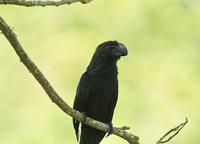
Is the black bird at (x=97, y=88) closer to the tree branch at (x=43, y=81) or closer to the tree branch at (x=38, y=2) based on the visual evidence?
the tree branch at (x=43, y=81)

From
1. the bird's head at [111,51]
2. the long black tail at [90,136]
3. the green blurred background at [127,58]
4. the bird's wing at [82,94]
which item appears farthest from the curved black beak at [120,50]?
the green blurred background at [127,58]

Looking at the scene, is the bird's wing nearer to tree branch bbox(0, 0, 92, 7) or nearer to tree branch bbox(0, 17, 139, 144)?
tree branch bbox(0, 17, 139, 144)

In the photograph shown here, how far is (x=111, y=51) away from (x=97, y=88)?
1.05 feet

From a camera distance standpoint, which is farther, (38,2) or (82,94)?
(82,94)

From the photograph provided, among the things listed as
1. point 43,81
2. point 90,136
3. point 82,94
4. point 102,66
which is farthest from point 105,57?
point 43,81

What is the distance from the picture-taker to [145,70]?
1370 cm

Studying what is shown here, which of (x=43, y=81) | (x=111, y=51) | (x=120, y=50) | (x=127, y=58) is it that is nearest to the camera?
(x=43, y=81)

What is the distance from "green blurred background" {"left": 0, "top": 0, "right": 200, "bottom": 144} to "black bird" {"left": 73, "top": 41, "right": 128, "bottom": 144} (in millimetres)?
4899

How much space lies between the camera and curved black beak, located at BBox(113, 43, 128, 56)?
689cm

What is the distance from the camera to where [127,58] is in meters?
13.7

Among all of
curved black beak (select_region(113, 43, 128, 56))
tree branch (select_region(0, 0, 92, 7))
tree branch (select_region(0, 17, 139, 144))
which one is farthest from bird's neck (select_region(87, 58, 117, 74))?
tree branch (select_region(0, 0, 92, 7))

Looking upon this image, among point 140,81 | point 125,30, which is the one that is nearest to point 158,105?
point 140,81

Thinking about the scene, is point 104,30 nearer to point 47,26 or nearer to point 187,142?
point 47,26

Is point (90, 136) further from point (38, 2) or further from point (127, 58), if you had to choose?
point (127, 58)
